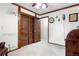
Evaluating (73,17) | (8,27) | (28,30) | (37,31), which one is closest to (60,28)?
(73,17)

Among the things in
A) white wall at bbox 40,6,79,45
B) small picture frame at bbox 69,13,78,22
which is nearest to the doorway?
white wall at bbox 40,6,79,45

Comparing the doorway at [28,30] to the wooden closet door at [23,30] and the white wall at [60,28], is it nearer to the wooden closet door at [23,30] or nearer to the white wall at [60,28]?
the wooden closet door at [23,30]

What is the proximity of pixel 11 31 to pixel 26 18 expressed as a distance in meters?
0.30

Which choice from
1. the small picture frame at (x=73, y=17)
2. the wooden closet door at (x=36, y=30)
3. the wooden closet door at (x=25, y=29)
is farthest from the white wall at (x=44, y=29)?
the small picture frame at (x=73, y=17)

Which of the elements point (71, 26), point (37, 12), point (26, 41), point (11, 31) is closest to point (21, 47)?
point (26, 41)

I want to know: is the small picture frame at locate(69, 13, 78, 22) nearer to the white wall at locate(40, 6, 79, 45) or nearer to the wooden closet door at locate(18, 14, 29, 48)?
the white wall at locate(40, 6, 79, 45)

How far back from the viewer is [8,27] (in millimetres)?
1439

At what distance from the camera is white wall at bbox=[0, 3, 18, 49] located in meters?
1.39

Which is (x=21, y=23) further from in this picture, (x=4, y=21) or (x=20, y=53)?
(x=20, y=53)

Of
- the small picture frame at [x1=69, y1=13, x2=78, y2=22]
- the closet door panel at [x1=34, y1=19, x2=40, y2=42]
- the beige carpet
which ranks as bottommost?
the beige carpet

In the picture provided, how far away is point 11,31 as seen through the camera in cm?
148

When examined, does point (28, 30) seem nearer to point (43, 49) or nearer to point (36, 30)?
point (36, 30)

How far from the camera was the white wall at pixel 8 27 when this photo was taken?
1392 millimetres

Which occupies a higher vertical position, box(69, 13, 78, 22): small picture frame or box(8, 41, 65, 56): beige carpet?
box(69, 13, 78, 22): small picture frame
